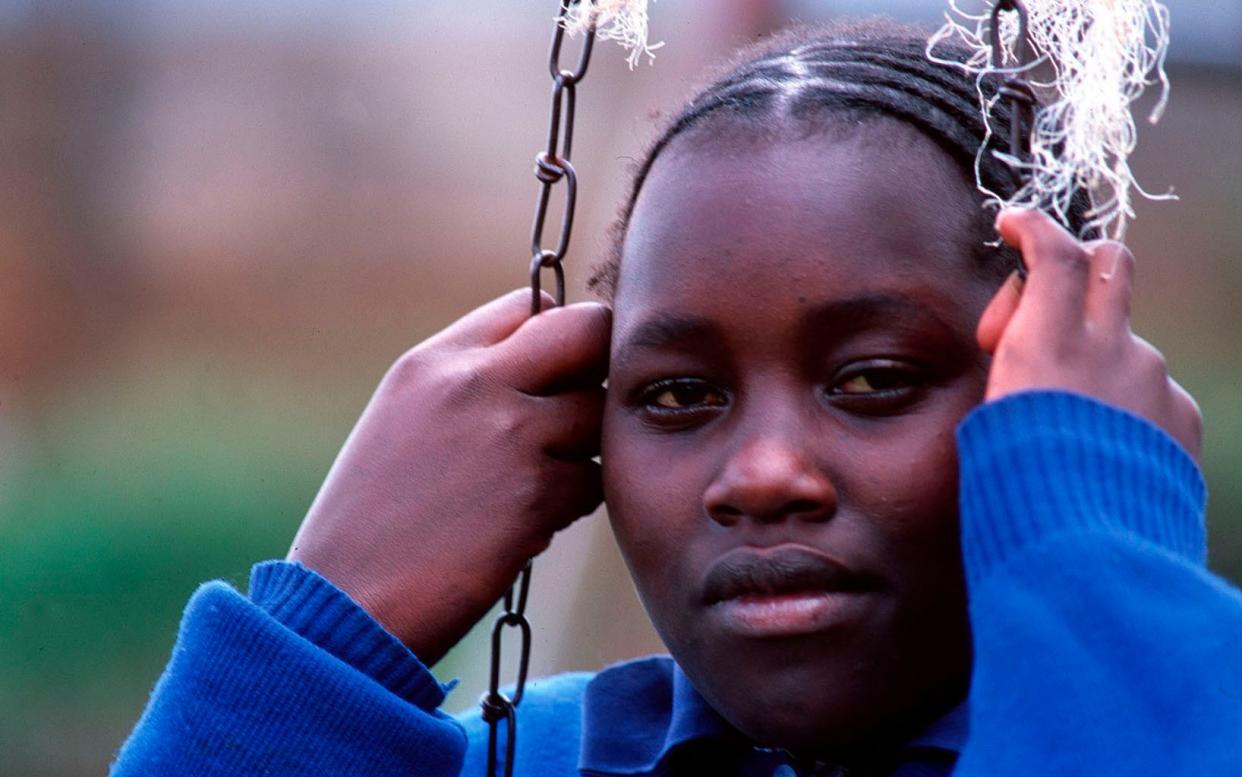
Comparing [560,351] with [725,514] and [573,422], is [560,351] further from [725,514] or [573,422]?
[725,514]

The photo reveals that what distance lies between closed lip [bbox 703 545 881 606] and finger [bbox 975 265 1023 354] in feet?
0.72

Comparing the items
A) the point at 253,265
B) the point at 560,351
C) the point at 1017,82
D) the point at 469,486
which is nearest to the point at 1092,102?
the point at 1017,82

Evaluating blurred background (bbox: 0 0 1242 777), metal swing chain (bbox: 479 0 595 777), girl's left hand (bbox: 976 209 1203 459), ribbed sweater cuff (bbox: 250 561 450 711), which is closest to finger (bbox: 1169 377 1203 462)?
girl's left hand (bbox: 976 209 1203 459)

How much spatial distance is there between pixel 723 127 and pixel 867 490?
0.39 meters

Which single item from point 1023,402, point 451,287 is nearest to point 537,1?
point 451,287

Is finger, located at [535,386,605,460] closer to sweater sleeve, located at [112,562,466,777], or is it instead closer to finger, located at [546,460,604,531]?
finger, located at [546,460,604,531]

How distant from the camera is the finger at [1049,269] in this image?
44.3 inches

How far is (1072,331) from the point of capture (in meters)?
1.12

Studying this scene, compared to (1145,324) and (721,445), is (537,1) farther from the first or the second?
(721,445)

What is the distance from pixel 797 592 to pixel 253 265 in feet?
13.8

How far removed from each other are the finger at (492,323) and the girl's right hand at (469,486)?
0.02 m

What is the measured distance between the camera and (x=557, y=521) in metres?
1.58

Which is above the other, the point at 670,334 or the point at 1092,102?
the point at 1092,102

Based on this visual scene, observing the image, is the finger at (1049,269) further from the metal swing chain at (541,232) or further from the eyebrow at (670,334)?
the metal swing chain at (541,232)
